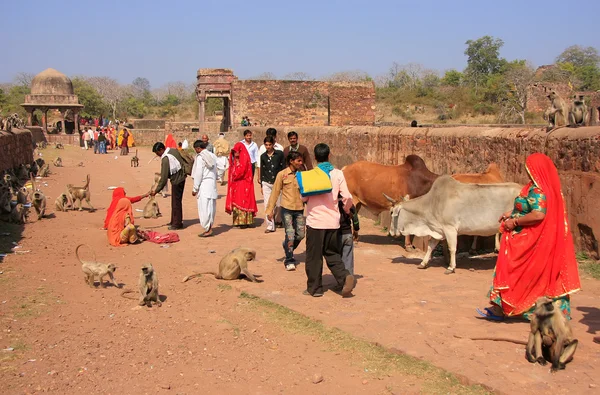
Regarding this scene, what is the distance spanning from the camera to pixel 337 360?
5.28 meters

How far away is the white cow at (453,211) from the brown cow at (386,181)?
A: 1.34 meters

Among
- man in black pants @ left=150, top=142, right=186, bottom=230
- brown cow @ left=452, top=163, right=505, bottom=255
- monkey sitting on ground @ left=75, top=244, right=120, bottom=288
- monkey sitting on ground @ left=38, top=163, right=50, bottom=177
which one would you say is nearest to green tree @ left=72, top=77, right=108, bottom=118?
monkey sitting on ground @ left=38, top=163, right=50, bottom=177

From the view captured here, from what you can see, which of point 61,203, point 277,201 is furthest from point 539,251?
point 61,203

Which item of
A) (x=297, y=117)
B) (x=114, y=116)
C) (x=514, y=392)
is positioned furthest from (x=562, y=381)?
(x=114, y=116)

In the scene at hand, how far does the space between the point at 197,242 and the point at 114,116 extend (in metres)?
60.0

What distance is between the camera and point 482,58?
56406 mm

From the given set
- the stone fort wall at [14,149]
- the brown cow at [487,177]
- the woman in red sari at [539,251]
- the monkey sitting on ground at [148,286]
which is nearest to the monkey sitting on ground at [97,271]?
the monkey sitting on ground at [148,286]

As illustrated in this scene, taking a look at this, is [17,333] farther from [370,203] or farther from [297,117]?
[297,117]

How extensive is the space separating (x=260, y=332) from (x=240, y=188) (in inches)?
221

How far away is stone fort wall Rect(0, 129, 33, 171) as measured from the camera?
16983 mm

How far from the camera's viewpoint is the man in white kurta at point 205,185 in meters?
10.7

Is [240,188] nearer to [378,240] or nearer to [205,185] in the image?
[205,185]

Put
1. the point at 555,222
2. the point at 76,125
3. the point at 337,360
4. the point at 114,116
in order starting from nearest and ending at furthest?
the point at 337,360 → the point at 555,222 → the point at 76,125 → the point at 114,116

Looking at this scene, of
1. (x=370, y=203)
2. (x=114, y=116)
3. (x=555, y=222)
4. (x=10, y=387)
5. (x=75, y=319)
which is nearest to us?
(x=10, y=387)
